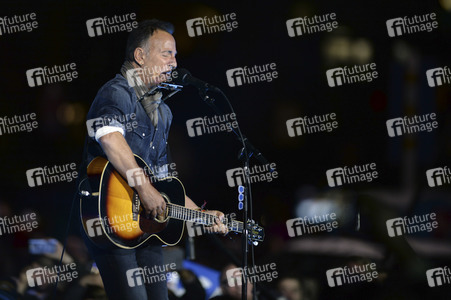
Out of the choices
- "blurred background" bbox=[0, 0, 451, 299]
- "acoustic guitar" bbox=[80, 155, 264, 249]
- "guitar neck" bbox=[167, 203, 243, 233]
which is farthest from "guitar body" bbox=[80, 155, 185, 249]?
"blurred background" bbox=[0, 0, 451, 299]

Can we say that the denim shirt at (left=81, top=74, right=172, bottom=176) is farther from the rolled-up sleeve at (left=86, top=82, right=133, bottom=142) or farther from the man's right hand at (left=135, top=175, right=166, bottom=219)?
the man's right hand at (left=135, top=175, right=166, bottom=219)

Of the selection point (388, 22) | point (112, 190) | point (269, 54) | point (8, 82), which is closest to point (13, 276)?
point (8, 82)

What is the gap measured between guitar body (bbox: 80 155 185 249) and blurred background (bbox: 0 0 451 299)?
1.44 meters

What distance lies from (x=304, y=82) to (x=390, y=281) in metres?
2.11

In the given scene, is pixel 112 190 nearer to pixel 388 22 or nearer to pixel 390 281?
pixel 390 281

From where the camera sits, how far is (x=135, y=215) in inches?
100

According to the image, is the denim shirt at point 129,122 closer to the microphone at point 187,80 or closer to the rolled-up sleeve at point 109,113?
the rolled-up sleeve at point 109,113

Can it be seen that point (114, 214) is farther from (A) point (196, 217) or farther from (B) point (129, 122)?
(A) point (196, 217)

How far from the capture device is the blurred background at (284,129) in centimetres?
385

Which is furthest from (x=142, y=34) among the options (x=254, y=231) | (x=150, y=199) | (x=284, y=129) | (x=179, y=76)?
(x=284, y=129)

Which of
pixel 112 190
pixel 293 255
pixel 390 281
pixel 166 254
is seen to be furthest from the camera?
pixel 293 255

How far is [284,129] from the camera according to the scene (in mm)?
4883

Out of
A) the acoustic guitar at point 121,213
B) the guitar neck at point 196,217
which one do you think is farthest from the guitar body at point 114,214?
the guitar neck at point 196,217

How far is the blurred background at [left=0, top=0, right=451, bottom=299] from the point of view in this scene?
3.85m
